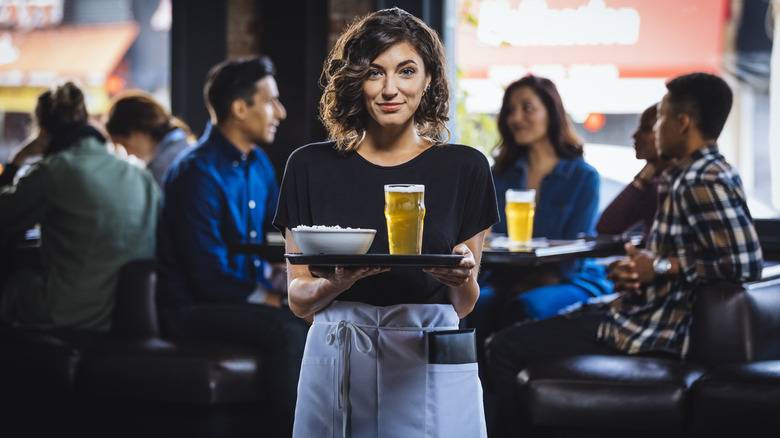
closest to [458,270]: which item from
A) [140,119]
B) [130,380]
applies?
[130,380]

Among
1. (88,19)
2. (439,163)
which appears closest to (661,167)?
(439,163)

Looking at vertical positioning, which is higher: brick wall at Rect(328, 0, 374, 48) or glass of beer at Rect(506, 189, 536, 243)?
brick wall at Rect(328, 0, 374, 48)

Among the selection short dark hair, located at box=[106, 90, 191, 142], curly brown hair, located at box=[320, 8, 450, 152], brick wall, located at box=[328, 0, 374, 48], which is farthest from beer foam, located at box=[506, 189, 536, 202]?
short dark hair, located at box=[106, 90, 191, 142]

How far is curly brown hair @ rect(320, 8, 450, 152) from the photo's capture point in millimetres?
1634

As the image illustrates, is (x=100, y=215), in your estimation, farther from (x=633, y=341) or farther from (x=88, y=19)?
(x=88, y=19)

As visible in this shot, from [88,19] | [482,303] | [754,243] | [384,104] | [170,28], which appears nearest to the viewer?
[384,104]

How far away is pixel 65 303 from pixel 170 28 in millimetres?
2132

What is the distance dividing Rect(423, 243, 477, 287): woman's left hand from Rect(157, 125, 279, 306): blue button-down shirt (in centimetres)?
→ 188

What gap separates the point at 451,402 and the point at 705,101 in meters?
1.76

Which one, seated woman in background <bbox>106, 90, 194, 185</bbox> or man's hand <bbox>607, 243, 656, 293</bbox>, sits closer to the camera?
man's hand <bbox>607, 243, 656, 293</bbox>

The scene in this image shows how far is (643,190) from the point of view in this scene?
3605mm

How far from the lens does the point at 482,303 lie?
346 centimetres

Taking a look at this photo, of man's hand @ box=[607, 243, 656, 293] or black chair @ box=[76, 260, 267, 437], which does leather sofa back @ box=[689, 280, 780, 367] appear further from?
black chair @ box=[76, 260, 267, 437]

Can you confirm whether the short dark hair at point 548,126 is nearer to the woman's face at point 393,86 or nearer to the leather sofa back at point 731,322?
the leather sofa back at point 731,322
